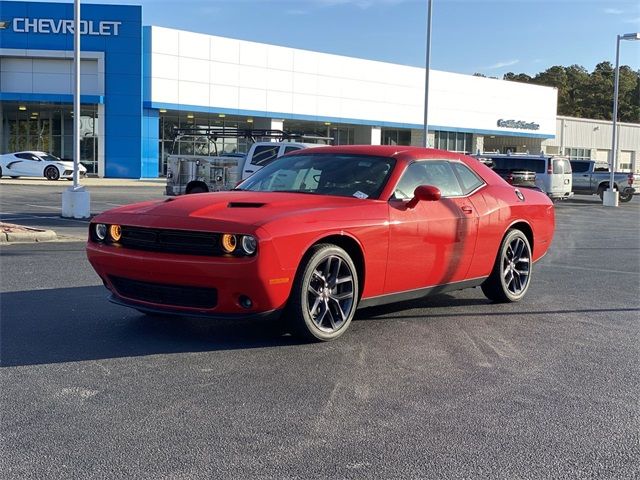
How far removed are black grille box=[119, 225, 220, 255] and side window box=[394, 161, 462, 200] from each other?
6.02 feet

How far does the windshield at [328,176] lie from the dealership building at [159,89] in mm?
33331

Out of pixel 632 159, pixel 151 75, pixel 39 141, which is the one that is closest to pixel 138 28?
pixel 151 75

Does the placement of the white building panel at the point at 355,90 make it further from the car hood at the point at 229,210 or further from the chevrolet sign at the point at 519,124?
the car hood at the point at 229,210

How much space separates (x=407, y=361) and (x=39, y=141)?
43.1 m

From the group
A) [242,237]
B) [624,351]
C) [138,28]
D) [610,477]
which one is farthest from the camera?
[138,28]

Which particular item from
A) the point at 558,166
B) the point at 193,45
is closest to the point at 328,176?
the point at 558,166

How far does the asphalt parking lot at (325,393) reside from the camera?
3588 millimetres

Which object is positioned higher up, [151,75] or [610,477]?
[151,75]

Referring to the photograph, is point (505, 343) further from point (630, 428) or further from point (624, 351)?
point (630, 428)

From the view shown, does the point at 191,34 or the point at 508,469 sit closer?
the point at 508,469

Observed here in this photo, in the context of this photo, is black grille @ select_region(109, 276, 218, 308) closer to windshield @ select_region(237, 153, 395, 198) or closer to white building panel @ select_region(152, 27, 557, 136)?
windshield @ select_region(237, 153, 395, 198)

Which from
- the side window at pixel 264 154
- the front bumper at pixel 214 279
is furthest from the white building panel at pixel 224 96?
the front bumper at pixel 214 279

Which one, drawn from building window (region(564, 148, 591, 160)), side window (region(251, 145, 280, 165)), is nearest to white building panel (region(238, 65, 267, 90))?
side window (region(251, 145, 280, 165))

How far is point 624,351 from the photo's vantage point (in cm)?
588
